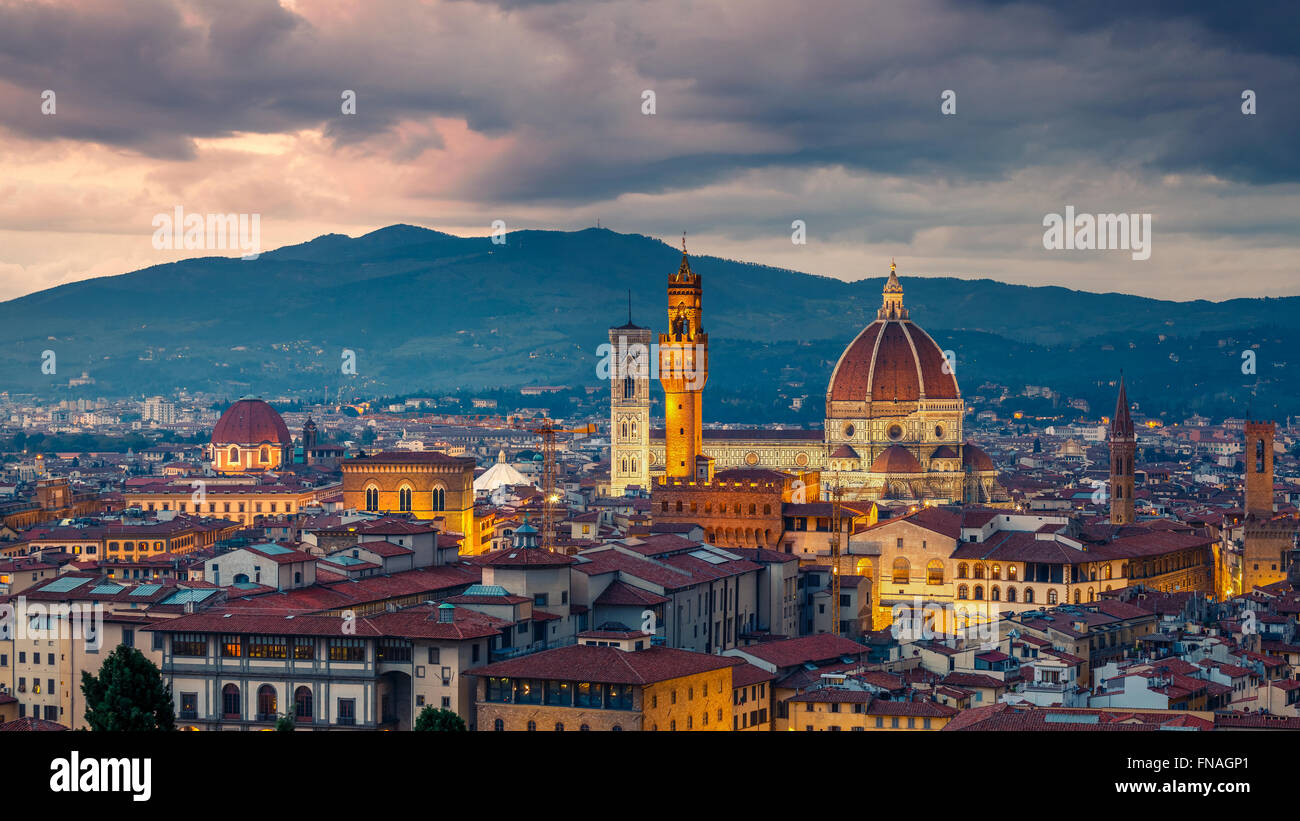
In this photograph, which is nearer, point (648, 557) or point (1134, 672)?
point (1134, 672)

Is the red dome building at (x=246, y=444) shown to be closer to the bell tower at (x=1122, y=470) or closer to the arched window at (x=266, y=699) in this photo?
the bell tower at (x=1122, y=470)

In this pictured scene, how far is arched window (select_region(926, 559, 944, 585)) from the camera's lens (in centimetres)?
7094

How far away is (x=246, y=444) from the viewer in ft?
444

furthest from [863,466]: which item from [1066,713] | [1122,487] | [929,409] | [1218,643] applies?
[1066,713]

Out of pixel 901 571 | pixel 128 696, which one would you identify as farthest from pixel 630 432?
pixel 128 696

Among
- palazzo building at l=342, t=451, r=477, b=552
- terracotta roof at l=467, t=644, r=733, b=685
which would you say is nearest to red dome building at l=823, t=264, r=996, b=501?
palazzo building at l=342, t=451, r=477, b=552

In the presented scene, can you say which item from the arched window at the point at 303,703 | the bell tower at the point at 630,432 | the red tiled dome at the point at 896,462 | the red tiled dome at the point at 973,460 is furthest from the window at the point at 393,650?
the bell tower at the point at 630,432

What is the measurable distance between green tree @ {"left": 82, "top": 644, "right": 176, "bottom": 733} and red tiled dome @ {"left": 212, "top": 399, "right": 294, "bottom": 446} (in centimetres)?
9726

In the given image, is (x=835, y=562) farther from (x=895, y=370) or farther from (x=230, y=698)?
(x=895, y=370)

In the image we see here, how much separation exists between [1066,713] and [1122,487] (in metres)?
58.1

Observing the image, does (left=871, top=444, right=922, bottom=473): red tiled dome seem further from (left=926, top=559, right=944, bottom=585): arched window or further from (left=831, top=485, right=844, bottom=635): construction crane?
(left=926, top=559, right=944, bottom=585): arched window
